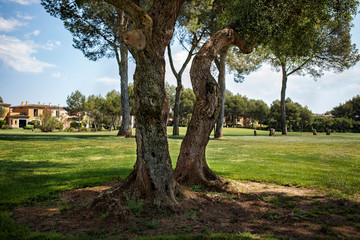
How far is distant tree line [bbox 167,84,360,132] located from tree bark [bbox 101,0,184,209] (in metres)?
64.1

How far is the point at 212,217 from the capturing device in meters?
4.84

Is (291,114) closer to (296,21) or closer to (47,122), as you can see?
(47,122)

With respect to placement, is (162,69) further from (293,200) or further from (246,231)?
(293,200)

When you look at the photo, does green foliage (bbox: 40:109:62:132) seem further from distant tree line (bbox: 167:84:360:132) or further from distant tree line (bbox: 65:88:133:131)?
distant tree line (bbox: 167:84:360:132)

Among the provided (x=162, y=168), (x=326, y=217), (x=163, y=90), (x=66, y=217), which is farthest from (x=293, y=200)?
(x=66, y=217)

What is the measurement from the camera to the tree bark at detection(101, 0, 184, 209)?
193 inches

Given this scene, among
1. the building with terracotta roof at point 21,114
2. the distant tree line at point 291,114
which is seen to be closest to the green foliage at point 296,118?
the distant tree line at point 291,114

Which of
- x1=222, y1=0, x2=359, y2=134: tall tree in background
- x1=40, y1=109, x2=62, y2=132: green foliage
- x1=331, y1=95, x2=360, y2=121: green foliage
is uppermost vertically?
x1=331, y1=95, x2=360, y2=121: green foliage

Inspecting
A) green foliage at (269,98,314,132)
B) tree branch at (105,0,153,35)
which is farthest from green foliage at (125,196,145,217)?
green foliage at (269,98,314,132)

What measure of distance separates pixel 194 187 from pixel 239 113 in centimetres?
9016

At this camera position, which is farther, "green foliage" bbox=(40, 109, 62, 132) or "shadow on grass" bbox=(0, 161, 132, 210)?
"green foliage" bbox=(40, 109, 62, 132)

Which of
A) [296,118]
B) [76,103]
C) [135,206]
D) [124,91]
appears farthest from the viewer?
[296,118]

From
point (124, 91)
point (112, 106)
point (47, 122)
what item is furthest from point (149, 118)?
point (112, 106)

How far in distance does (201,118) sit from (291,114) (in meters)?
67.6
